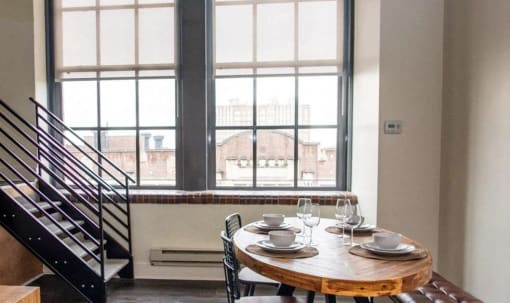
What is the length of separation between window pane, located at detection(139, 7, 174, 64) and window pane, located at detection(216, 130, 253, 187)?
1.01 metres

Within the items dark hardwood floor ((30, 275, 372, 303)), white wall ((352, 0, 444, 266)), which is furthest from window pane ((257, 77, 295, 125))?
dark hardwood floor ((30, 275, 372, 303))

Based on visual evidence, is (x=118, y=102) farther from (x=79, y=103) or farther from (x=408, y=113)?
(x=408, y=113)

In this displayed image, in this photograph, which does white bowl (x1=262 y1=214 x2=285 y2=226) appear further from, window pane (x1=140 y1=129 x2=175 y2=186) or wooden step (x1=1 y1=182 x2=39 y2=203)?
wooden step (x1=1 y1=182 x2=39 y2=203)

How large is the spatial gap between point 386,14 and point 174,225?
106 inches

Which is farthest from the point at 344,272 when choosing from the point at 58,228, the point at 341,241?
the point at 58,228

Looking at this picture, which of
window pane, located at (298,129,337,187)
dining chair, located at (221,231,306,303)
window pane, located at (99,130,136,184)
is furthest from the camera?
window pane, located at (99,130,136,184)

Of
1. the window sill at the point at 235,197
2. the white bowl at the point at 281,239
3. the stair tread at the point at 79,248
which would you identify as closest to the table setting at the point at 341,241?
the white bowl at the point at 281,239

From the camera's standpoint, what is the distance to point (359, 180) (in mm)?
3188

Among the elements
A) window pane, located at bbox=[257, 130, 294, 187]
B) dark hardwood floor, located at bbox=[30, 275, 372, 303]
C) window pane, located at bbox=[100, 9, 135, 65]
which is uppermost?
window pane, located at bbox=[100, 9, 135, 65]

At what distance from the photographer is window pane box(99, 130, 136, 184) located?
363 cm

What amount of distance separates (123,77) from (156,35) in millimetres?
573

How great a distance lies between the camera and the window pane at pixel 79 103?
12.0 ft

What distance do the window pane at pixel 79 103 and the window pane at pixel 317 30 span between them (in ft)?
7.54

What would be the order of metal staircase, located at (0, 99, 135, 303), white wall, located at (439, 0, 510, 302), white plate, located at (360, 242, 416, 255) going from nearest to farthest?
white plate, located at (360, 242, 416, 255) → white wall, located at (439, 0, 510, 302) → metal staircase, located at (0, 99, 135, 303)
